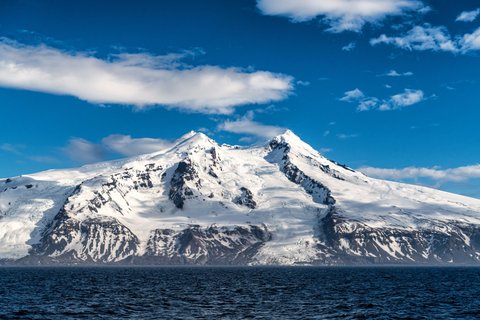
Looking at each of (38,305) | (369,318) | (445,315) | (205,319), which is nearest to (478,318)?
(445,315)

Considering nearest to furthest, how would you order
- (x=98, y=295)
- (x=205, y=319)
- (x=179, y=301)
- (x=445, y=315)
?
(x=205, y=319) → (x=445, y=315) → (x=179, y=301) → (x=98, y=295)

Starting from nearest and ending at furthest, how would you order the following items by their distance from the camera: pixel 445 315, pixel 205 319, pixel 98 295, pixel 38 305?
pixel 205 319 < pixel 445 315 < pixel 38 305 < pixel 98 295

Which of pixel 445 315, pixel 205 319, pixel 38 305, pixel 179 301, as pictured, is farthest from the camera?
pixel 179 301

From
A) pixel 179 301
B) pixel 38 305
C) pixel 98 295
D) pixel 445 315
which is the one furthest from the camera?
pixel 98 295

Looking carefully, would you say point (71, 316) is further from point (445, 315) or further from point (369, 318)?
point (445, 315)

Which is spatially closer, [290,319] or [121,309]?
[290,319]

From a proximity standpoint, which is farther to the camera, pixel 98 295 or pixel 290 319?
pixel 98 295

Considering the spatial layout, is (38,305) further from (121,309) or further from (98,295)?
(98,295)

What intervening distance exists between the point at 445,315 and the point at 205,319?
138ft

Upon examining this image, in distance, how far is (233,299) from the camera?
14012 centimetres

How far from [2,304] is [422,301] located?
8638 cm

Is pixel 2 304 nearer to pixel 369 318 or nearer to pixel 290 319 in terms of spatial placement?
pixel 290 319

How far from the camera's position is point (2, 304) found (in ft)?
404

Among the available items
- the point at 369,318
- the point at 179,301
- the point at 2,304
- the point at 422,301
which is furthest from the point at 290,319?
the point at 2,304
